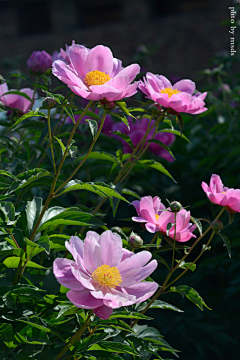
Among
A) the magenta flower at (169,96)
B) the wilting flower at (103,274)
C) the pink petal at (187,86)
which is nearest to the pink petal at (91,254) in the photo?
the wilting flower at (103,274)

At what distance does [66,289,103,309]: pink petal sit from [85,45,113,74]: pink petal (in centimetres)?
39

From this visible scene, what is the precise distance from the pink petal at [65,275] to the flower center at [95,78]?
11.9 inches

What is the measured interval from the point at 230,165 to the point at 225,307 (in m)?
0.64

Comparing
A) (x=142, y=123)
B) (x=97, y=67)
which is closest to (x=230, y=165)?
(x=142, y=123)

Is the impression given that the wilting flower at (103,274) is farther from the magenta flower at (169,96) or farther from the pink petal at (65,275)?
the magenta flower at (169,96)

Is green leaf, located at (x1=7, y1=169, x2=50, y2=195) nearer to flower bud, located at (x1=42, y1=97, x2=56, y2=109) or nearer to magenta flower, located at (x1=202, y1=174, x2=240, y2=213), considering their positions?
flower bud, located at (x1=42, y1=97, x2=56, y2=109)

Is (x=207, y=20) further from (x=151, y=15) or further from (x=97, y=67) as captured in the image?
(x=97, y=67)

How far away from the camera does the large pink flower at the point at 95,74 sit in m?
0.60

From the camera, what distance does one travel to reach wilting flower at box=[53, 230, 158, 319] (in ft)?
1.71

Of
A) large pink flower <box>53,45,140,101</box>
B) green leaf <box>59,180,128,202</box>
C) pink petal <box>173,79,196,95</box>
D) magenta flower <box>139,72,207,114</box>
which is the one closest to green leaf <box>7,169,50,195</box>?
green leaf <box>59,180,128,202</box>

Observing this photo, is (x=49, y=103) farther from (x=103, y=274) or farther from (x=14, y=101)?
(x=14, y=101)

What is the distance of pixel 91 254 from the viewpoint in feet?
1.89

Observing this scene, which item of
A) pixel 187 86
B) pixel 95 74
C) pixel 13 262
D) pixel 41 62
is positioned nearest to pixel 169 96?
pixel 187 86

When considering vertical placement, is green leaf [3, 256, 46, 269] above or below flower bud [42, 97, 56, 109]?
below
